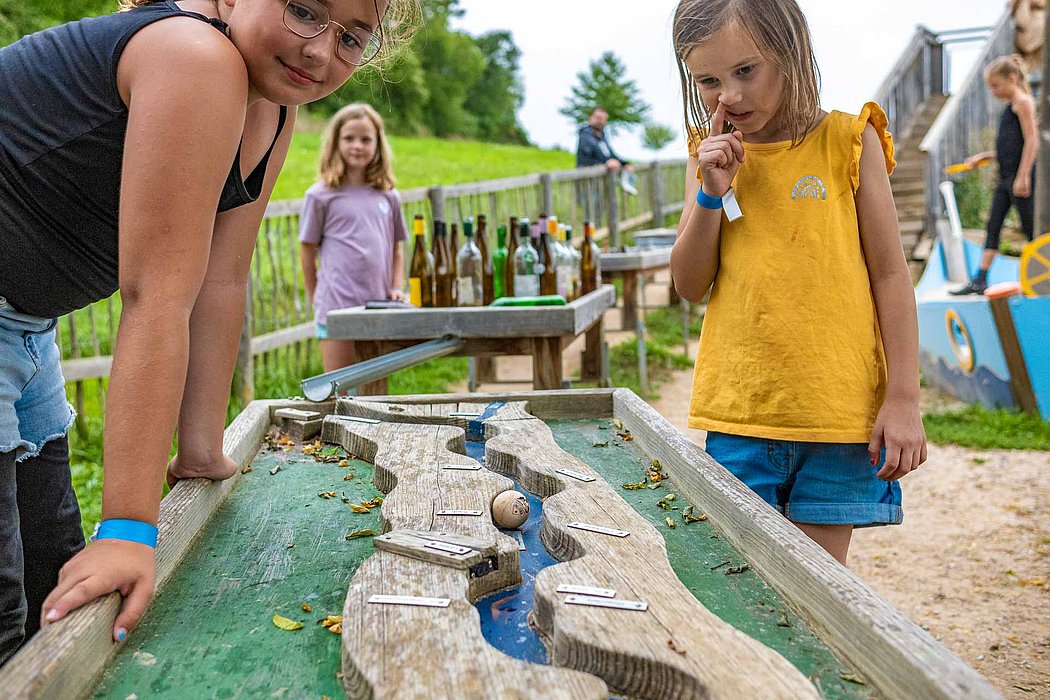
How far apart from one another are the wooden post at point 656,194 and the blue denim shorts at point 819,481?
1440 cm

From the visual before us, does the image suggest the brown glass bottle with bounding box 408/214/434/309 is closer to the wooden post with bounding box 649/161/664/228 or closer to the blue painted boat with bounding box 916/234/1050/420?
the blue painted boat with bounding box 916/234/1050/420

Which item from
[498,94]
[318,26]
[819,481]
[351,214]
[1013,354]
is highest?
[498,94]

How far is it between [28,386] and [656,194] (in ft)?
49.4

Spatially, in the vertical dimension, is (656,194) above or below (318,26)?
above

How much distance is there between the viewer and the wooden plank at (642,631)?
33.9 inches

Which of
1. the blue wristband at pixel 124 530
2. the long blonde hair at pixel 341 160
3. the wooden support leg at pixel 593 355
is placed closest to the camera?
the blue wristband at pixel 124 530

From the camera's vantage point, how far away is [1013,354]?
5.63 meters

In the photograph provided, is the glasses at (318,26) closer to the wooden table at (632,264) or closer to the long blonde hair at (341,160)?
the long blonde hair at (341,160)

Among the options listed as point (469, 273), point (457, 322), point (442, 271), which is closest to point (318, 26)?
point (457, 322)

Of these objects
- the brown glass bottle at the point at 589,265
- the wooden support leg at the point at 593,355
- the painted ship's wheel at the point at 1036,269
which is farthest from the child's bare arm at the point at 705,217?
the painted ship's wheel at the point at 1036,269

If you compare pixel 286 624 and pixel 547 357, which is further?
pixel 547 357

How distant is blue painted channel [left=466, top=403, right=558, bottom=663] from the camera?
39.6 inches

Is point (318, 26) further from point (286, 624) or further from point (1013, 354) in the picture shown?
point (1013, 354)

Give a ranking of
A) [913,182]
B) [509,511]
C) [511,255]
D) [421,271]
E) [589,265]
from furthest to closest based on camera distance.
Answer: [913,182] < [589,265] < [511,255] < [421,271] < [509,511]
